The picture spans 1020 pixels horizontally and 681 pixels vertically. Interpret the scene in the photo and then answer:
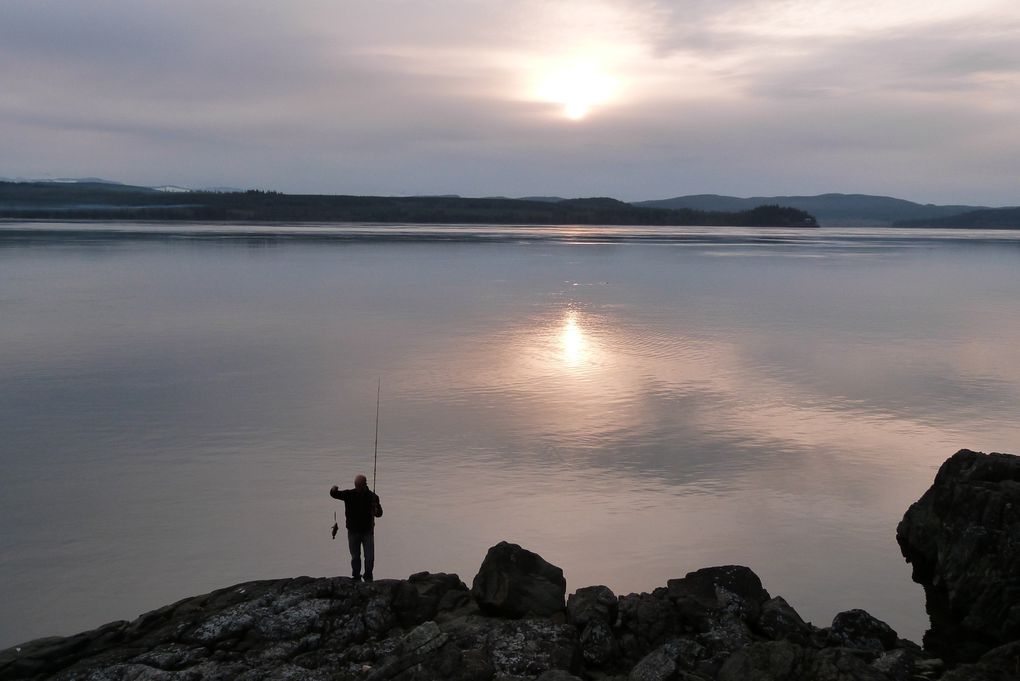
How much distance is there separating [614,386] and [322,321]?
11306 mm

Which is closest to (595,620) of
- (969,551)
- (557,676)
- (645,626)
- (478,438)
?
(645,626)

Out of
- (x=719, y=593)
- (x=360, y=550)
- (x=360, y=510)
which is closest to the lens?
(x=719, y=593)

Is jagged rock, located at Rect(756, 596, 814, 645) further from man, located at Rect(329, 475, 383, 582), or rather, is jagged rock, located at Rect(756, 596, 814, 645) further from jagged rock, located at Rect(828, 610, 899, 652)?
man, located at Rect(329, 475, 383, 582)

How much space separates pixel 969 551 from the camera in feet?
28.0

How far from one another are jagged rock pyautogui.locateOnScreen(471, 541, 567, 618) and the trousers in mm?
1219

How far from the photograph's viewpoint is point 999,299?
1326 inches

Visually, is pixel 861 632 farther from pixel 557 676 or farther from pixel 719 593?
pixel 557 676

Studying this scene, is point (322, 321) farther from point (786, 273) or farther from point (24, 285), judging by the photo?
point (786, 273)

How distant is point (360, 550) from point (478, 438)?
4.40 meters

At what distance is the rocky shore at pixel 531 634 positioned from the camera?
649 centimetres

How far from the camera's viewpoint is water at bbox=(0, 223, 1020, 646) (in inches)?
348

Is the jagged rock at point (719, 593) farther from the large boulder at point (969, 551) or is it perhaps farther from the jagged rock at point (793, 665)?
the large boulder at point (969, 551)

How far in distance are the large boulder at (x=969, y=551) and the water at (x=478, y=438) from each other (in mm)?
283

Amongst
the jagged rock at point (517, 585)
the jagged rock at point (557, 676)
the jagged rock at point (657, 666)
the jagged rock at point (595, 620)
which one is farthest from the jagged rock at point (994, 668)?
the jagged rock at point (517, 585)
